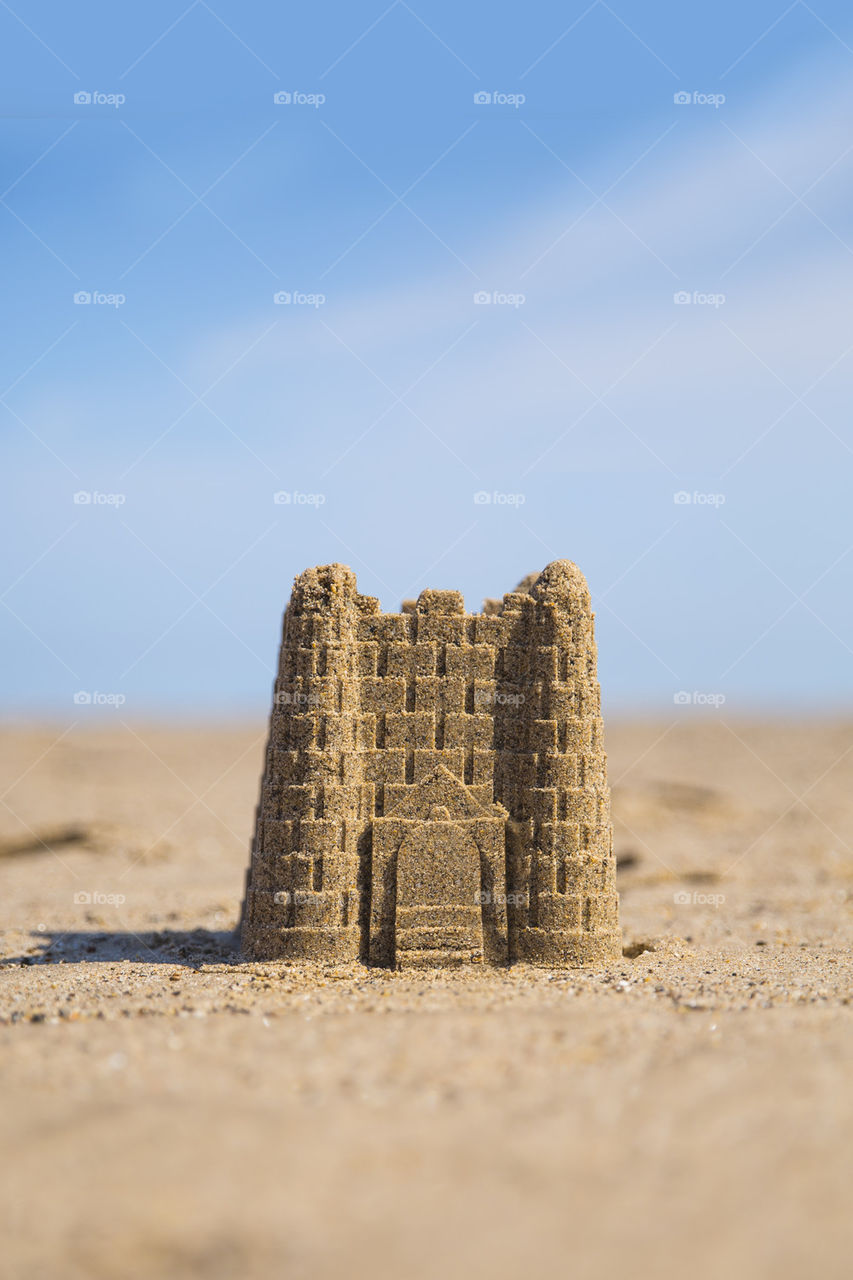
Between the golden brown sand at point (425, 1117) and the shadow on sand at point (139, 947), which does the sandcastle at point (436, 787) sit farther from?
the shadow on sand at point (139, 947)

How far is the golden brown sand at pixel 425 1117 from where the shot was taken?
6.18 m

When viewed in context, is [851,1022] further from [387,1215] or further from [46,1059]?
[46,1059]

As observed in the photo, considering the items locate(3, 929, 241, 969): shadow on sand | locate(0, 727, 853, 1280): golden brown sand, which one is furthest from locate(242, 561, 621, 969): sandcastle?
locate(3, 929, 241, 969): shadow on sand

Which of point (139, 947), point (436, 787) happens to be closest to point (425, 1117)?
point (436, 787)

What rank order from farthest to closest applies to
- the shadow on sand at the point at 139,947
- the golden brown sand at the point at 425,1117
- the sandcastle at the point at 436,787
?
the shadow on sand at the point at 139,947 → the sandcastle at the point at 436,787 → the golden brown sand at the point at 425,1117

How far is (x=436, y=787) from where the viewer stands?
544 inches

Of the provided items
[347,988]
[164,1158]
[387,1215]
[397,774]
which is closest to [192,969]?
[347,988]

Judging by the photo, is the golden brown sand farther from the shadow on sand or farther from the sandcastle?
the sandcastle

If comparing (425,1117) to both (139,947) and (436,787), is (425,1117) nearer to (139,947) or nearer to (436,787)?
(436,787)

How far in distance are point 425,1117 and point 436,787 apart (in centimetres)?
634

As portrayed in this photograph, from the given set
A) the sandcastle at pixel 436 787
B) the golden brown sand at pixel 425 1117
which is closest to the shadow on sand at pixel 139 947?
the golden brown sand at pixel 425 1117

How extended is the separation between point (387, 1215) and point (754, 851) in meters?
28.8

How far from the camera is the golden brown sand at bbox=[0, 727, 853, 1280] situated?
20.3 feet

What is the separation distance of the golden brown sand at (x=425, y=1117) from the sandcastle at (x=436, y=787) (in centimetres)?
65
